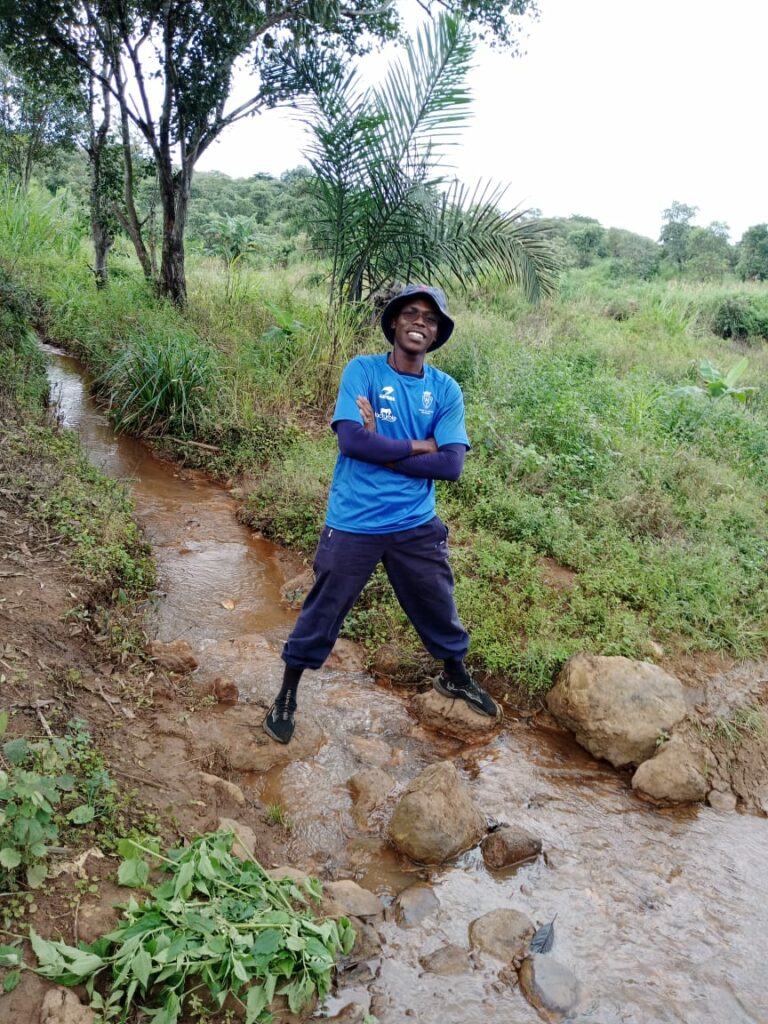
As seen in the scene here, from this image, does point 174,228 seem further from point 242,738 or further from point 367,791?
point 367,791

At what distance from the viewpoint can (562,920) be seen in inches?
106

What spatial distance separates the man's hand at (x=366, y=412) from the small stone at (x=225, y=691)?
62.9 inches

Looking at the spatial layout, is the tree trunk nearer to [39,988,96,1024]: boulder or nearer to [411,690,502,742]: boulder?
[411,690,502,742]: boulder

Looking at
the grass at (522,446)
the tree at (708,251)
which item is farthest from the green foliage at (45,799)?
the tree at (708,251)

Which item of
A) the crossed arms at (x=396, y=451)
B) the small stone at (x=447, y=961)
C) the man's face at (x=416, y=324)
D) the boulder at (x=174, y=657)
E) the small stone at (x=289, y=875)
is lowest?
the small stone at (x=447, y=961)

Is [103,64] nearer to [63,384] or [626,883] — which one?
[63,384]

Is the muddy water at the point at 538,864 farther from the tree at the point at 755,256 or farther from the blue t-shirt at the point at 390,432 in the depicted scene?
the tree at the point at 755,256

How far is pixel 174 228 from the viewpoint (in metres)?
9.70

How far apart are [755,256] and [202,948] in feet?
74.7

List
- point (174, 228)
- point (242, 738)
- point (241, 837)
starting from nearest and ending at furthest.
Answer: point (241, 837) < point (242, 738) < point (174, 228)

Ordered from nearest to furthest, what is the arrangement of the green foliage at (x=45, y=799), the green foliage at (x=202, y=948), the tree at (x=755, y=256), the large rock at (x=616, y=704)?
the green foliage at (x=202, y=948), the green foliage at (x=45, y=799), the large rock at (x=616, y=704), the tree at (x=755, y=256)

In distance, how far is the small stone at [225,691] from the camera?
372 centimetres

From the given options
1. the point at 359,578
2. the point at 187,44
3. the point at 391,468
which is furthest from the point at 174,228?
the point at 359,578

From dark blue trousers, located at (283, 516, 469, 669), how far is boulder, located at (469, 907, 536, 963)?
1.22 meters
